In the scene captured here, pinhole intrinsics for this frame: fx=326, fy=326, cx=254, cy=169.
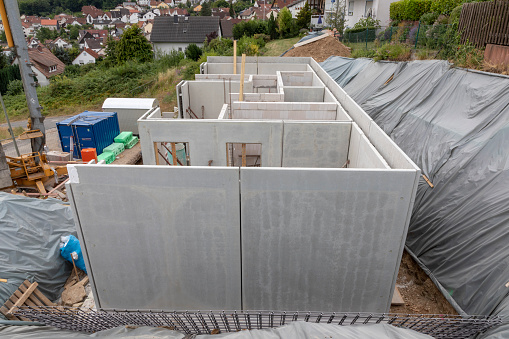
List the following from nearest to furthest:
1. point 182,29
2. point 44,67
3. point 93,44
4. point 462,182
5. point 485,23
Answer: point 462,182, point 485,23, point 182,29, point 44,67, point 93,44

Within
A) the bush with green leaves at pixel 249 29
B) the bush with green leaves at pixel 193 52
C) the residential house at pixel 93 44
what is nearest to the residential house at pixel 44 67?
the bush with green leaves at pixel 193 52

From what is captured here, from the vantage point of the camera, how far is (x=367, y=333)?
4641 millimetres

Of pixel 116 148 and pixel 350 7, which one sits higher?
pixel 350 7

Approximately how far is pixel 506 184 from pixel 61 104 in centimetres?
3775

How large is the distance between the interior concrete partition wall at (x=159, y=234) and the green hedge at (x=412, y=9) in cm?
2596

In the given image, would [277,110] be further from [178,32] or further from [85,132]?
[178,32]

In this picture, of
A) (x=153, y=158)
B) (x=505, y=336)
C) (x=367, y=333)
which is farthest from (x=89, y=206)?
(x=505, y=336)

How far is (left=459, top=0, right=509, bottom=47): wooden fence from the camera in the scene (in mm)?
13031

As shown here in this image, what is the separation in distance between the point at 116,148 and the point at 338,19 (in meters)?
31.7

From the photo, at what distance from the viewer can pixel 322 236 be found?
23.1 ft

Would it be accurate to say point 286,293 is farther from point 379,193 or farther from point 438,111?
point 438,111

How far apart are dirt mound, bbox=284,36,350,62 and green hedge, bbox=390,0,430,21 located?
4.87m

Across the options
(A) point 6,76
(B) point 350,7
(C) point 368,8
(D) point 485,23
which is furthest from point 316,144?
(A) point 6,76

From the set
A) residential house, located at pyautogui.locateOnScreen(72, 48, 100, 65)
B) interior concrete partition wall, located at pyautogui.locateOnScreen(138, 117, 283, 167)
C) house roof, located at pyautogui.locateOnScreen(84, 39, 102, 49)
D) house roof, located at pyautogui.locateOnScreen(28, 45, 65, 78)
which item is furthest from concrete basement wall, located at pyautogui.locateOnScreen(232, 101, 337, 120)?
house roof, located at pyautogui.locateOnScreen(84, 39, 102, 49)
